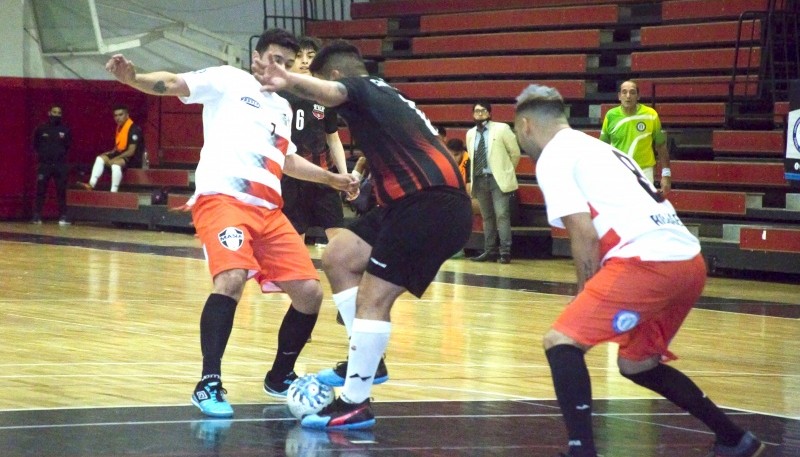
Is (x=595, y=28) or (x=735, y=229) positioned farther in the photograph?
(x=595, y=28)

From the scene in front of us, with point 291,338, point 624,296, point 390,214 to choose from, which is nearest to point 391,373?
point 291,338

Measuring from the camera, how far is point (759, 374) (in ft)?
22.9

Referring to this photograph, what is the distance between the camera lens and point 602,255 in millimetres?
4480

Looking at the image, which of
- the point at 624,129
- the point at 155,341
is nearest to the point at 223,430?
the point at 155,341

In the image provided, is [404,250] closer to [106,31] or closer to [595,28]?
[595,28]

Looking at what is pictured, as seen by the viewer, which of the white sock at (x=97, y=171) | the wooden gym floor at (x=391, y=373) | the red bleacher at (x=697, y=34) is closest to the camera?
the wooden gym floor at (x=391, y=373)

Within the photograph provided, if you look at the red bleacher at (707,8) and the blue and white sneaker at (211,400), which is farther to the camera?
the red bleacher at (707,8)

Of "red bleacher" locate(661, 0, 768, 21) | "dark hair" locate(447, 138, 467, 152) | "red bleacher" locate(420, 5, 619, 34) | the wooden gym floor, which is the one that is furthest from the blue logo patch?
"red bleacher" locate(420, 5, 619, 34)

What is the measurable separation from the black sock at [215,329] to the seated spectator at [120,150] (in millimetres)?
14913

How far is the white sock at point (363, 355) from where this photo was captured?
16.9 feet

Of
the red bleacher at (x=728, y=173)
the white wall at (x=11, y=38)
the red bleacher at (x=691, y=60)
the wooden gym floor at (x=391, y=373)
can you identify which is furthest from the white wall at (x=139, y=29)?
the wooden gym floor at (x=391, y=373)

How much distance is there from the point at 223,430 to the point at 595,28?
44.8 feet

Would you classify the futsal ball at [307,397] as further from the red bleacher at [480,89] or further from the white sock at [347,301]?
the red bleacher at [480,89]

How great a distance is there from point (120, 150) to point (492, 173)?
7.81m
